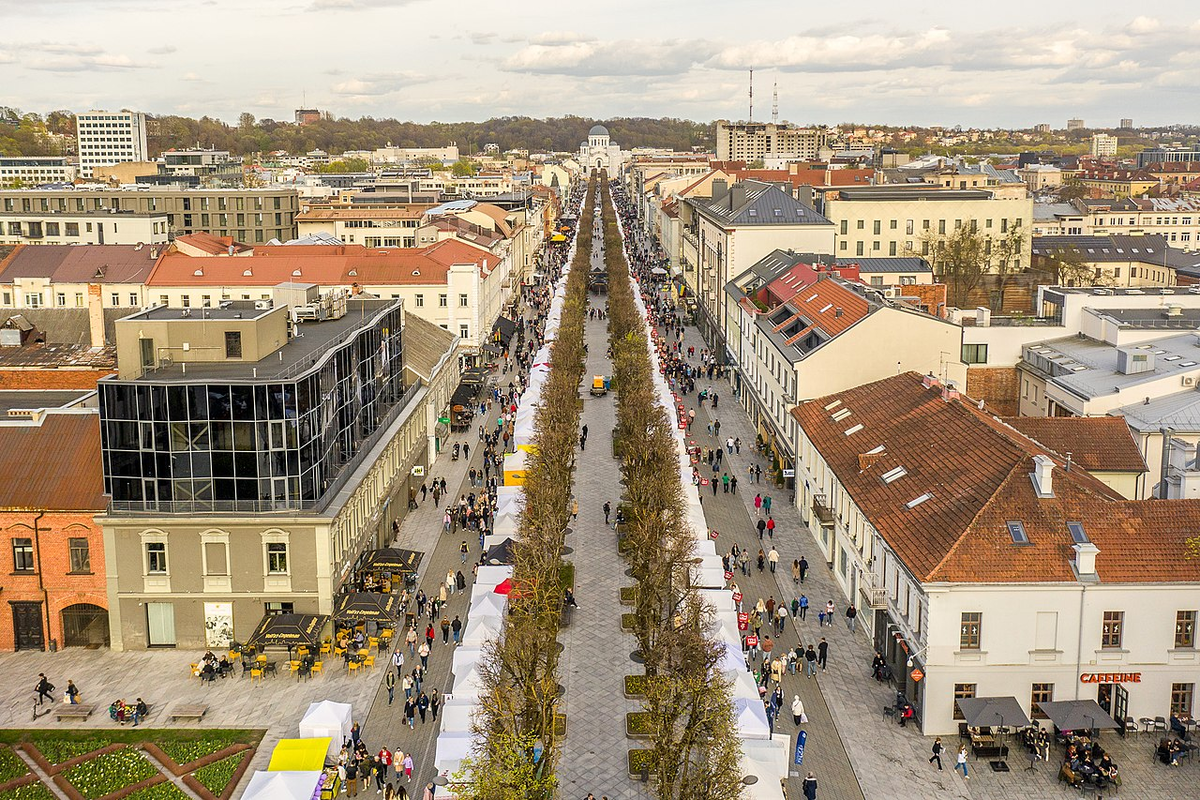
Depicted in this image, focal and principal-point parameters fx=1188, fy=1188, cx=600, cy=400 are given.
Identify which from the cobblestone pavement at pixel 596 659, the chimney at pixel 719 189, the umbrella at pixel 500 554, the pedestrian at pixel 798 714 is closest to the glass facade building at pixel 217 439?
the umbrella at pixel 500 554

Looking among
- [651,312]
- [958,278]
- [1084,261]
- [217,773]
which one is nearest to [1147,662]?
[217,773]

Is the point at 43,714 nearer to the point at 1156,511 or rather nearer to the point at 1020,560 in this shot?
the point at 1020,560

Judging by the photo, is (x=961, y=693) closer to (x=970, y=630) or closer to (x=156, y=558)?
(x=970, y=630)

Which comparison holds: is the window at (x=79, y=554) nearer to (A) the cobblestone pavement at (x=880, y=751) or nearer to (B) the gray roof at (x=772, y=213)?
(A) the cobblestone pavement at (x=880, y=751)

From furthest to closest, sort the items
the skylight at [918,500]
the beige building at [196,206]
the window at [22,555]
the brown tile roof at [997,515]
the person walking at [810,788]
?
1. the beige building at [196,206]
2. the window at [22,555]
3. the skylight at [918,500]
4. the brown tile roof at [997,515]
5. the person walking at [810,788]

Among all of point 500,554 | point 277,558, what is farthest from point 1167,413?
point 277,558

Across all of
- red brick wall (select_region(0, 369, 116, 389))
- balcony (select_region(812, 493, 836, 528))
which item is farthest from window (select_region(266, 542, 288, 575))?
balcony (select_region(812, 493, 836, 528))
